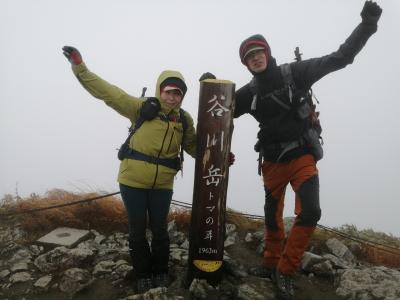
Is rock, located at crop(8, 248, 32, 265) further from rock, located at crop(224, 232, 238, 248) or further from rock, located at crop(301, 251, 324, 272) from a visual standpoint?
rock, located at crop(301, 251, 324, 272)

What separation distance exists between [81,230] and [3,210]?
191cm

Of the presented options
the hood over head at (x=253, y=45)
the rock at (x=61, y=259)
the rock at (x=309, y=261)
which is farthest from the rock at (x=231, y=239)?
the hood over head at (x=253, y=45)

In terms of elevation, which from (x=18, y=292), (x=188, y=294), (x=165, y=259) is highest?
(x=165, y=259)

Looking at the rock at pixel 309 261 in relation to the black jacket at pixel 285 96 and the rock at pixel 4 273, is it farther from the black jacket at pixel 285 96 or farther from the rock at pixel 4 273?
the rock at pixel 4 273

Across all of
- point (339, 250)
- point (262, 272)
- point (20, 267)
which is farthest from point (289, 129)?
point (20, 267)

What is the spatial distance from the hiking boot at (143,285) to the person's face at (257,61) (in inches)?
130

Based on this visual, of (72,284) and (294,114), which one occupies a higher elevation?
(294,114)

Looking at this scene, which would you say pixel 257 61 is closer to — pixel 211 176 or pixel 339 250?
pixel 211 176

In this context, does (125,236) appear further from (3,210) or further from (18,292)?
(3,210)

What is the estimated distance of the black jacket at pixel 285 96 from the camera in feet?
14.9

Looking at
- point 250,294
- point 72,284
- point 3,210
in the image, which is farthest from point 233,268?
point 3,210

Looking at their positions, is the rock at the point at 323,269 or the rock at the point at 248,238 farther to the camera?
the rock at the point at 248,238

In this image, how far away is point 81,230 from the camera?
680 cm

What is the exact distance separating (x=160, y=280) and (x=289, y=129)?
2.75m
